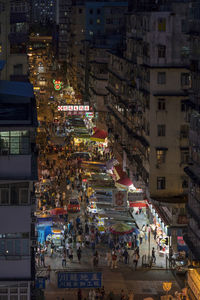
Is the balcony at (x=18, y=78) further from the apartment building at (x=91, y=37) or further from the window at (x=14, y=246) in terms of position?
the apartment building at (x=91, y=37)

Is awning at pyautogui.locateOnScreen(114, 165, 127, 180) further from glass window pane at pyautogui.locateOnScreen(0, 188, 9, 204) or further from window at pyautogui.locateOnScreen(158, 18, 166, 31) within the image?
glass window pane at pyautogui.locateOnScreen(0, 188, 9, 204)

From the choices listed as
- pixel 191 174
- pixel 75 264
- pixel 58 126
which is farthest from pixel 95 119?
pixel 191 174

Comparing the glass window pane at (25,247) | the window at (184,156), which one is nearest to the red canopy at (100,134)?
the window at (184,156)

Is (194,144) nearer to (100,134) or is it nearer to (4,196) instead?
(4,196)

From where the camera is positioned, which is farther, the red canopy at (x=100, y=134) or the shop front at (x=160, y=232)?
the red canopy at (x=100, y=134)

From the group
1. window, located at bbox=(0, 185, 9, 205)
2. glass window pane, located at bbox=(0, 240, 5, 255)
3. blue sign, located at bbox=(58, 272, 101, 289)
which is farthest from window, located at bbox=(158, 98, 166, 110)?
glass window pane, located at bbox=(0, 240, 5, 255)

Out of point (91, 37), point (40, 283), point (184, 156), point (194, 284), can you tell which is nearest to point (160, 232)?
point (184, 156)

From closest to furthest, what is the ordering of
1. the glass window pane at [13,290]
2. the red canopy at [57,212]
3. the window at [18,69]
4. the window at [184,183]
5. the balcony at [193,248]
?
Answer: the glass window pane at [13,290] < the balcony at [193,248] < the window at [18,69] < the red canopy at [57,212] < the window at [184,183]

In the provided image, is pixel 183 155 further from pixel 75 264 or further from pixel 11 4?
pixel 11 4
